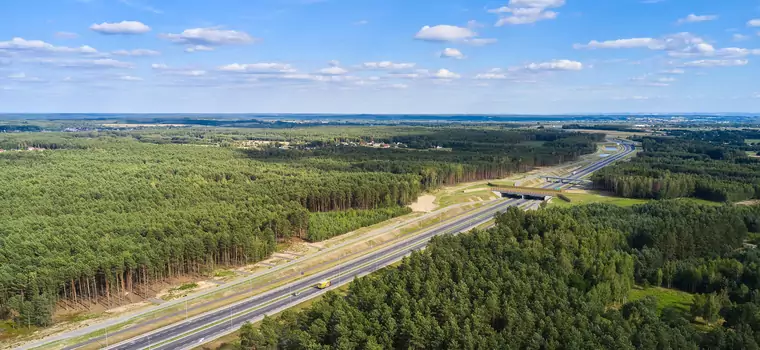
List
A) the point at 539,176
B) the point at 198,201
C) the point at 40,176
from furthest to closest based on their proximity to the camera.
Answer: the point at 539,176 < the point at 40,176 < the point at 198,201

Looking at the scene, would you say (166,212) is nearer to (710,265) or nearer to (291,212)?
(291,212)

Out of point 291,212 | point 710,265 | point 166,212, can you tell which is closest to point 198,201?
point 166,212

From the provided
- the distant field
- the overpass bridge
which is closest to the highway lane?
the distant field

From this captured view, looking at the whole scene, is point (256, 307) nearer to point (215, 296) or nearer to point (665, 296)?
point (215, 296)

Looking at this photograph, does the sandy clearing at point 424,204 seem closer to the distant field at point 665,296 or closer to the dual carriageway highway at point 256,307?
the dual carriageway highway at point 256,307

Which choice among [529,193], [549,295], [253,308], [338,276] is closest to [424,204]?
[529,193]

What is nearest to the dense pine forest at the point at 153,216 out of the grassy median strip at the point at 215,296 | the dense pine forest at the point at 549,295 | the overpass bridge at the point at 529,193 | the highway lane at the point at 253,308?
the grassy median strip at the point at 215,296
